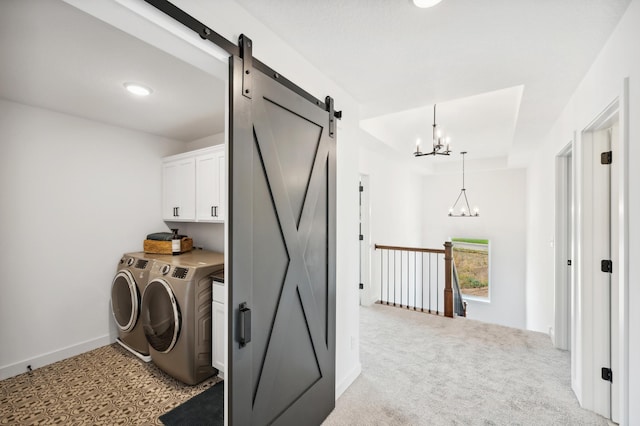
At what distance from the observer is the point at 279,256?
1573mm

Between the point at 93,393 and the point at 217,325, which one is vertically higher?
the point at 217,325

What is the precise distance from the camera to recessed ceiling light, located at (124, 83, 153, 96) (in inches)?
86.4

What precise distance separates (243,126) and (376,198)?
12.4 ft

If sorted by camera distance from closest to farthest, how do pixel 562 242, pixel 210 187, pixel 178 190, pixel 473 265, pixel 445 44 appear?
pixel 445 44 → pixel 562 242 → pixel 210 187 → pixel 178 190 → pixel 473 265

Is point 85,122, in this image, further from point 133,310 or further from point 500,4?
point 500,4

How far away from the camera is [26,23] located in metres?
1.49

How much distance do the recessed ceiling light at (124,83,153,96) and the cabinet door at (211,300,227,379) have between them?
1.88 metres

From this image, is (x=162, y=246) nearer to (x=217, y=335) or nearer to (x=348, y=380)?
(x=217, y=335)

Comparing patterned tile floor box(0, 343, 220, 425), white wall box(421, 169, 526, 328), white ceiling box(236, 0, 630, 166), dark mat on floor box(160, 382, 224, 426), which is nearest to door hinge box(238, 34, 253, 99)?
white ceiling box(236, 0, 630, 166)

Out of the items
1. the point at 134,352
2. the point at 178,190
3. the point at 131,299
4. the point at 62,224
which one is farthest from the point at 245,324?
the point at 62,224

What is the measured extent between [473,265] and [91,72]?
7.64 meters

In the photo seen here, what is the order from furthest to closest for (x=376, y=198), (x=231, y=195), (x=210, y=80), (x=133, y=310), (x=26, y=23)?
1. (x=376, y=198)
2. (x=133, y=310)
3. (x=210, y=80)
4. (x=26, y=23)
5. (x=231, y=195)

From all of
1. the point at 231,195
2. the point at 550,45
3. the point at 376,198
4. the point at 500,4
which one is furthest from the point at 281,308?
the point at 376,198

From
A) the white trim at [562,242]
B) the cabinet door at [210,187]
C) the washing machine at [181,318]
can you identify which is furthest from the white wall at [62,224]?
the white trim at [562,242]
